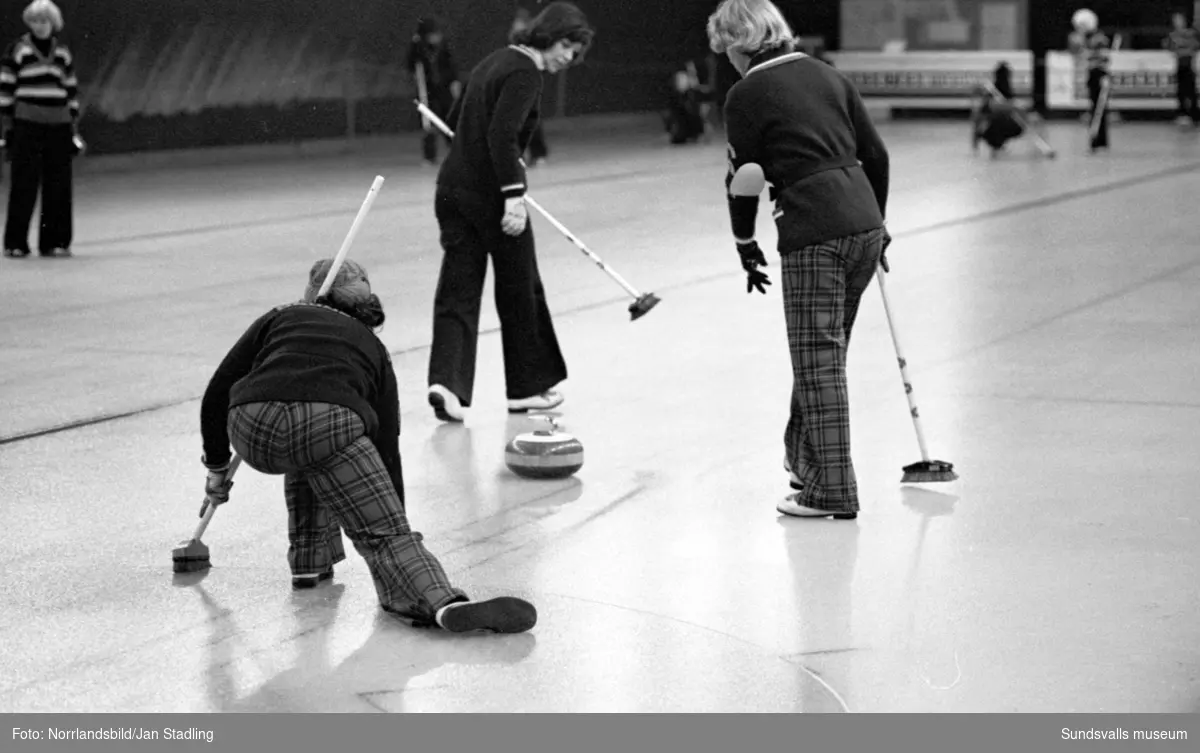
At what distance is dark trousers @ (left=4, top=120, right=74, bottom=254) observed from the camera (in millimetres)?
13789

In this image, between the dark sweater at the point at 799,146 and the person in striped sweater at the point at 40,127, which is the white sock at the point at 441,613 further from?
the person in striped sweater at the point at 40,127

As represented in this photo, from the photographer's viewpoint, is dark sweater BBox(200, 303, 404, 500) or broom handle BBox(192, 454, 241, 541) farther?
broom handle BBox(192, 454, 241, 541)

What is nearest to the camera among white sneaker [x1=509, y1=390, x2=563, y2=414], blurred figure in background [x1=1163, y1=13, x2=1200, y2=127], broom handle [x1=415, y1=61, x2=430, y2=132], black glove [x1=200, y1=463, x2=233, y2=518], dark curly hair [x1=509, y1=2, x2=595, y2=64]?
black glove [x1=200, y1=463, x2=233, y2=518]

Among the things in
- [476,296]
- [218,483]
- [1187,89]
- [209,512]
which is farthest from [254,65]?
[218,483]

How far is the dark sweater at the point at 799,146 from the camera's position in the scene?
595 centimetres

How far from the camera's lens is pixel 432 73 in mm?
23109

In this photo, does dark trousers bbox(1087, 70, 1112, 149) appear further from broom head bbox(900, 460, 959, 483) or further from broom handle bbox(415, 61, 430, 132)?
broom head bbox(900, 460, 959, 483)

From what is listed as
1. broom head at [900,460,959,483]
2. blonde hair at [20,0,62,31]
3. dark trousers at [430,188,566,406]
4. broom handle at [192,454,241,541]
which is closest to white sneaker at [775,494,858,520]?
broom head at [900,460,959,483]

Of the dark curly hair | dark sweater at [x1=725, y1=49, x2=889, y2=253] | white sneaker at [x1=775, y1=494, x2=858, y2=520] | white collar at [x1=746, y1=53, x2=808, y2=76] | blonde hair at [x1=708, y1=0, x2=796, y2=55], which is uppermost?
blonde hair at [x1=708, y1=0, x2=796, y2=55]

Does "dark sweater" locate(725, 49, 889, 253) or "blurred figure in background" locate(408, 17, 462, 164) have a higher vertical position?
"dark sweater" locate(725, 49, 889, 253)

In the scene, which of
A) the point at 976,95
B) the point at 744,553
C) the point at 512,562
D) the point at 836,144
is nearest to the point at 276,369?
the point at 512,562

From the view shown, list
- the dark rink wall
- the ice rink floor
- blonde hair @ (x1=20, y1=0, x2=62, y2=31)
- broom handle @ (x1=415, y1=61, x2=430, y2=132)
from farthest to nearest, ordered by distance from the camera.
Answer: broom handle @ (x1=415, y1=61, x2=430, y2=132) → the dark rink wall → blonde hair @ (x1=20, y1=0, x2=62, y2=31) → the ice rink floor

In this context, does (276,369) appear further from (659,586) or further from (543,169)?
(543,169)

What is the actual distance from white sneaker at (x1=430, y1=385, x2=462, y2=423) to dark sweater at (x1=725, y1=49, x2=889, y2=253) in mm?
2093
